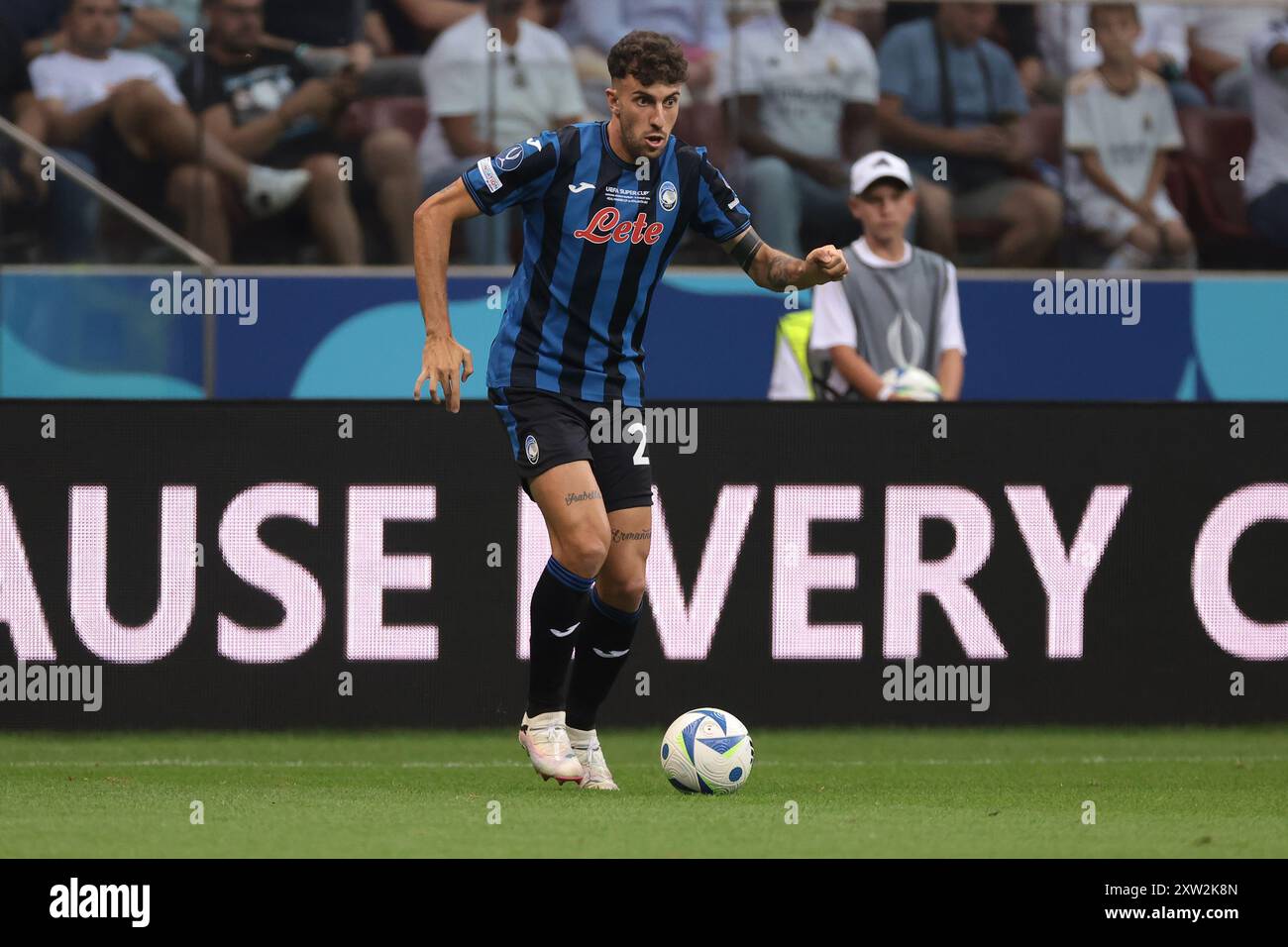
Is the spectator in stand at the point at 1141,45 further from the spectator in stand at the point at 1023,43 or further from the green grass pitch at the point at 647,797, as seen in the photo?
the green grass pitch at the point at 647,797

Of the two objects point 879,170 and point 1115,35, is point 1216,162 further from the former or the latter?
point 879,170

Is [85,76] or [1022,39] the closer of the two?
[85,76]

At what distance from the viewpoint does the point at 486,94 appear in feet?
36.6

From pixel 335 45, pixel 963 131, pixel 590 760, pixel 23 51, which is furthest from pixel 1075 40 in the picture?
pixel 590 760

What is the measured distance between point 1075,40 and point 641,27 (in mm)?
2453

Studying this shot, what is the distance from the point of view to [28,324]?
1021 cm

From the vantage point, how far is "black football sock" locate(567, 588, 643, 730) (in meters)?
6.62

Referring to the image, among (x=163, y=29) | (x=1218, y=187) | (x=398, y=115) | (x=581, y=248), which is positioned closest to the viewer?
(x=581, y=248)

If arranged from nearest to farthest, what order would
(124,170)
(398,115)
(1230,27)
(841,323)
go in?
(841,323), (124,170), (398,115), (1230,27)

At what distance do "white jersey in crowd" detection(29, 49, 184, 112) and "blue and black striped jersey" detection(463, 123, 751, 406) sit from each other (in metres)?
5.11

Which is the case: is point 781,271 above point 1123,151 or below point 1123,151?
below

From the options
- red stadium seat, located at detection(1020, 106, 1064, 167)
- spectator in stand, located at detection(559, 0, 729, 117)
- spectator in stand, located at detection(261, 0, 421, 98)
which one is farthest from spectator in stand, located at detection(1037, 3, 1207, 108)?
spectator in stand, located at detection(261, 0, 421, 98)

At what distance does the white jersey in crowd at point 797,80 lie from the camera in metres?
11.3
